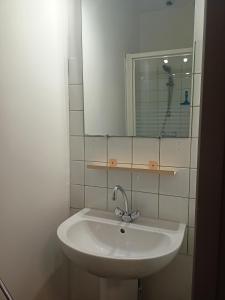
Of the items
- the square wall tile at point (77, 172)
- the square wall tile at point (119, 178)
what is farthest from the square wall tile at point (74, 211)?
the square wall tile at point (119, 178)

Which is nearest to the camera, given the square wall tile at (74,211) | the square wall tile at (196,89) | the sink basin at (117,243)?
the sink basin at (117,243)

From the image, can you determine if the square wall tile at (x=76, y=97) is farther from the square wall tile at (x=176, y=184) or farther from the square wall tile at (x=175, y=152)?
the square wall tile at (x=176, y=184)

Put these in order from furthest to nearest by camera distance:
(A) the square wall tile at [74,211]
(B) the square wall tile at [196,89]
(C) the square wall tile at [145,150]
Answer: (A) the square wall tile at [74,211] → (C) the square wall tile at [145,150] → (B) the square wall tile at [196,89]

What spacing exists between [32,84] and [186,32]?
2.75 ft

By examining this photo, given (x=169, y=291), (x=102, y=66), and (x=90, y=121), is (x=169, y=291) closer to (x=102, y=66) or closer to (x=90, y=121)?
(x=90, y=121)

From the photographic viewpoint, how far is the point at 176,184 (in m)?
1.36

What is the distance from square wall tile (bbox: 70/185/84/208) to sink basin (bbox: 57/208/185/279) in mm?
80

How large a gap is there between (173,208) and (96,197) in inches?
18.9

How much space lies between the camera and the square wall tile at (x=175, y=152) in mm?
1324

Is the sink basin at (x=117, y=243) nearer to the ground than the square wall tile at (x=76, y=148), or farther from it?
nearer to the ground

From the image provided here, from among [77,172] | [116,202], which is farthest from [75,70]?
[116,202]

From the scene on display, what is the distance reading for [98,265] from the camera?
1.07 meters

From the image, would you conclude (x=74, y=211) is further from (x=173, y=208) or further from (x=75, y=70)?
(x=75, y=70)

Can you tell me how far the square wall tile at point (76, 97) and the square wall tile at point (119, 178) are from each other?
0.46 metres
